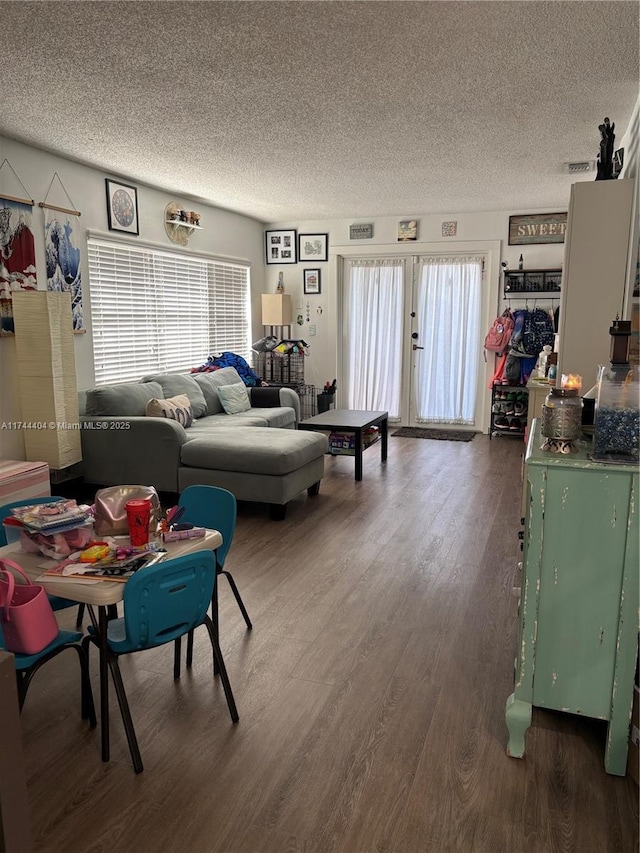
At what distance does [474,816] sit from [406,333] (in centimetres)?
664

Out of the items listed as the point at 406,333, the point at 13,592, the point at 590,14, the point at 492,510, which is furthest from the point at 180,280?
Result: the point at 13,592

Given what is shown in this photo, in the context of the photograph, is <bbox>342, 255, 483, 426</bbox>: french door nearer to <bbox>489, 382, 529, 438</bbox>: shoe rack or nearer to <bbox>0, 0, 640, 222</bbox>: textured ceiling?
<bbox>489, 382, 529, 438</bbox>: shoe rack

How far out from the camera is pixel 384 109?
12.3 feet

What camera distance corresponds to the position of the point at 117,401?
200 inches

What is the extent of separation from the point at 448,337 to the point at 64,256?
15.3 ft

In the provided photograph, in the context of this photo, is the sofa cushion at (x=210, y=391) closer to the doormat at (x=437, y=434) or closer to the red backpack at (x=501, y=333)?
the doormat at (x=437, y=434)

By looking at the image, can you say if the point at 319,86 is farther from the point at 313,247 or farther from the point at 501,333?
the point at 313,247

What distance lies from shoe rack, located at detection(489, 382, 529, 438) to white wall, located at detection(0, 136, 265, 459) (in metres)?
3.53

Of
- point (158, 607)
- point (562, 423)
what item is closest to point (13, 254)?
point (158, 607)

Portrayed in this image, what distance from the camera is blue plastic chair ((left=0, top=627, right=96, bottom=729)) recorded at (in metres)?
1.96

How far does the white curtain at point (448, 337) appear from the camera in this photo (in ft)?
25.1

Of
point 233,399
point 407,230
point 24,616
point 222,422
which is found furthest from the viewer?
point 407,230

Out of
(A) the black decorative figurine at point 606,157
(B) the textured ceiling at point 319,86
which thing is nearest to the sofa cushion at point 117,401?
(B) the textured ceiling at point 319,86

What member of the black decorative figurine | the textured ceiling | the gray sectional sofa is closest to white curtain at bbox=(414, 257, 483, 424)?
the textured ceiling
